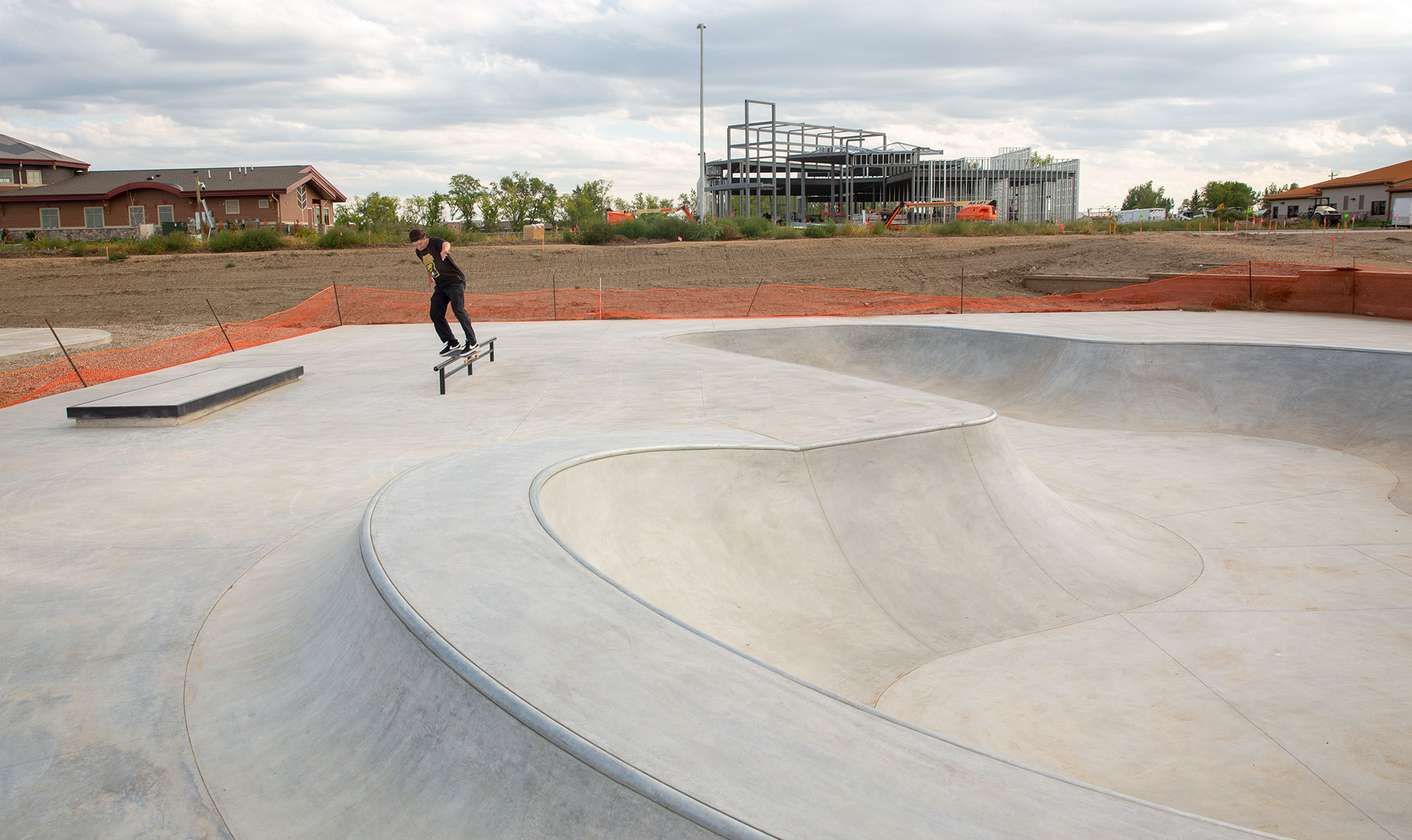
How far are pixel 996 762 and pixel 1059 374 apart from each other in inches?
435

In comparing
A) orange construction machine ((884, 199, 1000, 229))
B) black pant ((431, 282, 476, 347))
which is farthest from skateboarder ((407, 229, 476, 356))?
orange construction machine ((884, 199, 1000, 229))

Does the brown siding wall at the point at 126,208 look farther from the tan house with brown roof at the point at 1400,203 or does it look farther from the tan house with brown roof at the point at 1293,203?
the tan house with brown roof at the point at 1293,203

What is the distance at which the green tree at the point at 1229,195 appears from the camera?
90250 mm

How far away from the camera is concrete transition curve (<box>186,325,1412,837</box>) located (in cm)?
210

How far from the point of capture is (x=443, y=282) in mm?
9680

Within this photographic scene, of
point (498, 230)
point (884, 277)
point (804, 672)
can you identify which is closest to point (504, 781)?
point (804, 672)

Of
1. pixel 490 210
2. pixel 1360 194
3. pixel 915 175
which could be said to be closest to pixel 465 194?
pixel 490 210

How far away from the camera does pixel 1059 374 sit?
12250mm

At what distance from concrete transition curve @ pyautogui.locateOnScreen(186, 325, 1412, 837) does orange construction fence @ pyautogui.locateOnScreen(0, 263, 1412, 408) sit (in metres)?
9.78

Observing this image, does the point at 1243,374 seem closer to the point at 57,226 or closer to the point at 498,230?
the point at 498,230

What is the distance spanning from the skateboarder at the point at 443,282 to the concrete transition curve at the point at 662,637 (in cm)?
439

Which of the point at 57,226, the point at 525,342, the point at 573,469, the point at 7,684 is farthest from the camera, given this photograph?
the point at 57,226

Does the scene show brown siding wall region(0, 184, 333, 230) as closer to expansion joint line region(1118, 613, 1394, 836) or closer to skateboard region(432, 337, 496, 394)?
skateboard region(432, 337, 496, 394)

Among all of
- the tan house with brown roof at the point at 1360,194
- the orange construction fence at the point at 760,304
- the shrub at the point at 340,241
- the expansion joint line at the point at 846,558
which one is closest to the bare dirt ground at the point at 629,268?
the shrub at the point at 340,241
